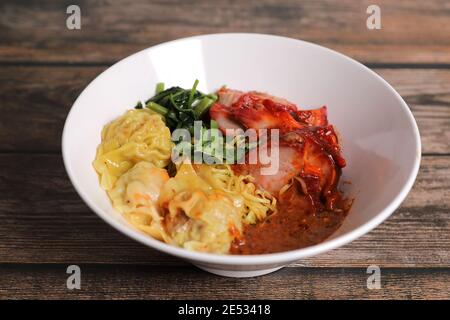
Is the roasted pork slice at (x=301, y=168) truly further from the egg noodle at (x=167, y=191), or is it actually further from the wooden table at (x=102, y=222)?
the wooden table at (x=102, y=222)

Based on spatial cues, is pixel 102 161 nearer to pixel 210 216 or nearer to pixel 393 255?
pixel 210 216

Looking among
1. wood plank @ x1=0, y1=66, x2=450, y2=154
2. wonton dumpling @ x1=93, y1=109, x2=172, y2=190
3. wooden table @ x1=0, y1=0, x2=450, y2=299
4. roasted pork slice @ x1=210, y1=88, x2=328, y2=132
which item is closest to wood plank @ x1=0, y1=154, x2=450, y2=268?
wooden table @ x1=0, y1=0, x2=450, y2=299

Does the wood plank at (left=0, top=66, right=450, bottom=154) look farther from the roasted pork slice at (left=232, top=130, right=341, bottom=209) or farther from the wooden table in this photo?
the roasted pork slice at (left=232, top=130, right=341, bottom=209)

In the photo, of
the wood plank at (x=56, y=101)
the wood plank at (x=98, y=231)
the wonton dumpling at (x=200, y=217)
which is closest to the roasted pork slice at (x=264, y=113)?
the wonton dumpling at (x=200, y=217)

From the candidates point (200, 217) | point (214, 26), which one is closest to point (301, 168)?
point (200, 217)

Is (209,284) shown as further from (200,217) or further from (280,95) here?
(280,95)
